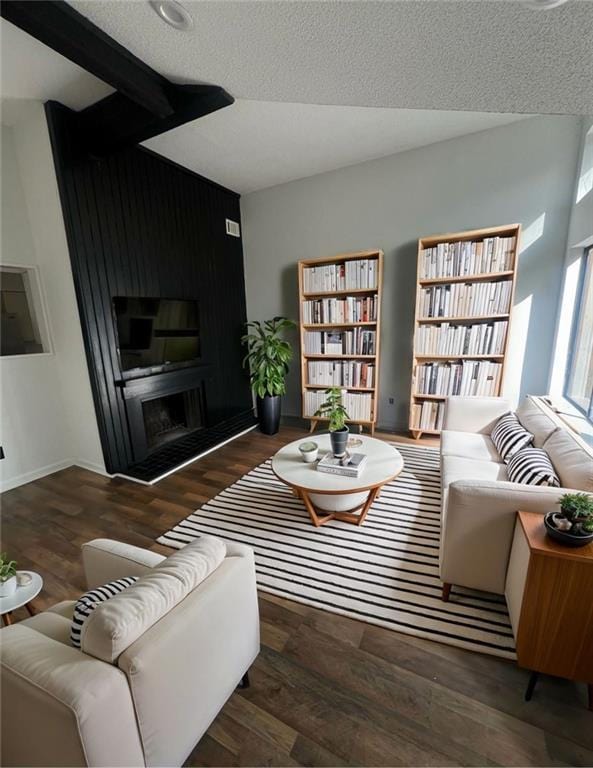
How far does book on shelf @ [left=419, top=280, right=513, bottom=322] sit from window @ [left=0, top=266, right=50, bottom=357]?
3629 millimetres

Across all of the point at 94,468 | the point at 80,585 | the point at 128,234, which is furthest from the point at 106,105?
the point at 80,585

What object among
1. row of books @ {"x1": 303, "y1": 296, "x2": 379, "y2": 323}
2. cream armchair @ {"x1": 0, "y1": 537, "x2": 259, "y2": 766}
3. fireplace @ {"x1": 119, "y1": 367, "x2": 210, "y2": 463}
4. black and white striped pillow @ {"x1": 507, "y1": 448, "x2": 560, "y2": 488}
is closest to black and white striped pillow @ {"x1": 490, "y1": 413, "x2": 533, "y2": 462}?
black and white striped pillow @ {"x1": 507, "y1": 448, "x2": 560, "y2": 488}

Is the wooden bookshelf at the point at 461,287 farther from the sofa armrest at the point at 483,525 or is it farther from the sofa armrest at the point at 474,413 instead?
the sofa armrest at the point at 483,525

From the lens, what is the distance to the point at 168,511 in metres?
2.34

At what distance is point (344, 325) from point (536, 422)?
2.05m

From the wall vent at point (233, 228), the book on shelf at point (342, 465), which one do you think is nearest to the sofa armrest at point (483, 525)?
the book on shelf at point (342, 465)

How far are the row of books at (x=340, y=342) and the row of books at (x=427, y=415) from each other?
2.56ft

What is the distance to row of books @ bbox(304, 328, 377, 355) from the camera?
3.51 m

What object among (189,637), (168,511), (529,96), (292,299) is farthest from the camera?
(292,299)

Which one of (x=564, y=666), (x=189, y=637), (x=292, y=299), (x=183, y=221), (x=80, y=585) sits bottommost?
(x=80, y=585)

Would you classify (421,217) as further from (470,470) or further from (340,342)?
(470,470)

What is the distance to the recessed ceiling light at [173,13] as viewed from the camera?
1.23 m

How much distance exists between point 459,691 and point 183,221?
4.09m

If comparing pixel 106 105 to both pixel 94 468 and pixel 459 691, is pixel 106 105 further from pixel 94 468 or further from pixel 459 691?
pixel 459 691
